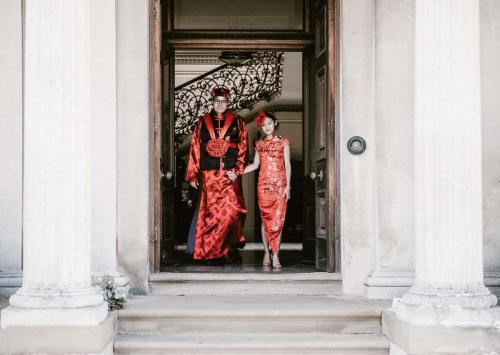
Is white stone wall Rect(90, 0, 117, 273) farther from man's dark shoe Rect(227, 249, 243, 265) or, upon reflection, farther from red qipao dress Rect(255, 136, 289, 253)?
man's dark shoe Rect(227, 249, 243, 265)

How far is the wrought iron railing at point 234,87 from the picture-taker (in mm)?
14961

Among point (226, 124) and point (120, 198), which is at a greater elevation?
point (226, 124)

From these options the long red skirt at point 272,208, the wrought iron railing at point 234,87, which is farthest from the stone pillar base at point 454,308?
the wrought iron railing at point 234,87

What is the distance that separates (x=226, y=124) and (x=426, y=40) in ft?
13.0

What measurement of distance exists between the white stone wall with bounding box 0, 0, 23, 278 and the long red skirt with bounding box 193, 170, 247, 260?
272 centimetres

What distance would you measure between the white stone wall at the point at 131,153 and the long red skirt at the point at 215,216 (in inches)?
73.1

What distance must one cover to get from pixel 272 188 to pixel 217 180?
2.47 feet

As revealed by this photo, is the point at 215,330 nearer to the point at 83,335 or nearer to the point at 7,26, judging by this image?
the point at 83,335

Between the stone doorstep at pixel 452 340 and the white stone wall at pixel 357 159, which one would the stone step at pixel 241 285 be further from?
the stone doorstep at pixel 452 340

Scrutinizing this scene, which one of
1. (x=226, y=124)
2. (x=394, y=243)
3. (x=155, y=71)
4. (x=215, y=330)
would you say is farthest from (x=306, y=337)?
(x=226, y=124)

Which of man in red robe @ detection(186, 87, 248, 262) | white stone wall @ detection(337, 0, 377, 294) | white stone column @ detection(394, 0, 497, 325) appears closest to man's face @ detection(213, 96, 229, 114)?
man in red robe @ detection(186, 87, 248, 262)

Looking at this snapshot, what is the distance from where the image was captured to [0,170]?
7.15 meters

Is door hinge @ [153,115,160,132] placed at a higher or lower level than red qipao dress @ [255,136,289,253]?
higher

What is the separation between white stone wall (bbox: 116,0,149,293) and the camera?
7.53m
